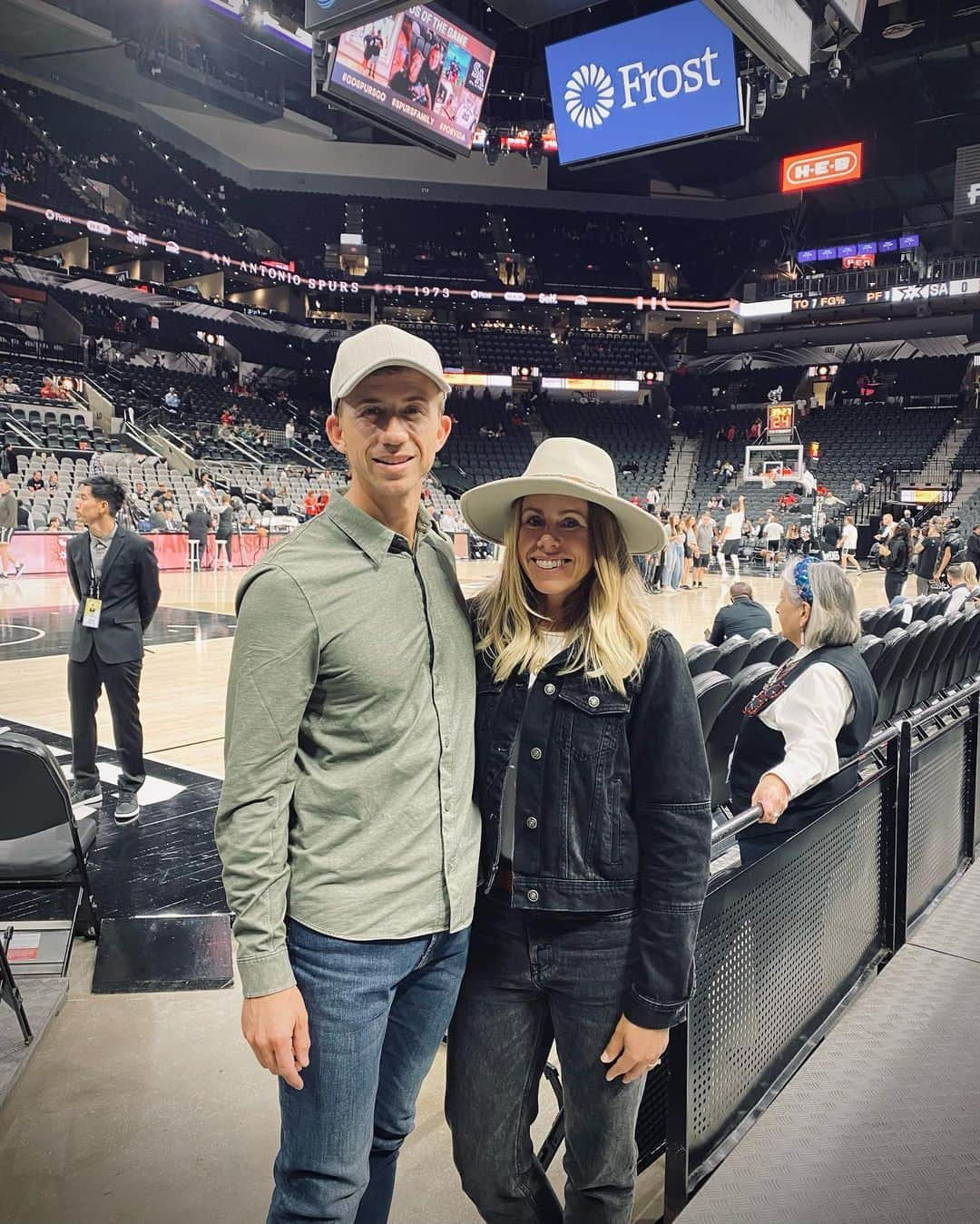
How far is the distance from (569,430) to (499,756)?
36857 millimetres

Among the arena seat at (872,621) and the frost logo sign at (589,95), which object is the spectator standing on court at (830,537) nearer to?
the frost logo sign at (589,95)

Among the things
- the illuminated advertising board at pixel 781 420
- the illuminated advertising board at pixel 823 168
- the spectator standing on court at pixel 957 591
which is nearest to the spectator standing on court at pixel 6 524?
the spectator standing on court at pixel 957 591

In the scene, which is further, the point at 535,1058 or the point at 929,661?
the point at 929,661

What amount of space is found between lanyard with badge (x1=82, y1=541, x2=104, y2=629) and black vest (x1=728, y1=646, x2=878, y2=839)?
3.13 meters

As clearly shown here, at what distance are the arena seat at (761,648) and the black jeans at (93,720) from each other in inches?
123

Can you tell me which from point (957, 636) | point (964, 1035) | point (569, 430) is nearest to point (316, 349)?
point (569, 430)

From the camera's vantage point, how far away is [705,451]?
119 feet

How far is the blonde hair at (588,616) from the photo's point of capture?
138 cm

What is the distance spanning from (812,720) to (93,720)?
138 inches

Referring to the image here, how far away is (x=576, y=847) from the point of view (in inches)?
54.4

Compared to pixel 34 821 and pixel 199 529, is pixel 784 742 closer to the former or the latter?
pixel 34 821

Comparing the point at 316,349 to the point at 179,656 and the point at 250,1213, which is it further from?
the point at 250,1213

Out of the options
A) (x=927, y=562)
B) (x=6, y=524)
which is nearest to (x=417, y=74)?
(x=6, y=524)

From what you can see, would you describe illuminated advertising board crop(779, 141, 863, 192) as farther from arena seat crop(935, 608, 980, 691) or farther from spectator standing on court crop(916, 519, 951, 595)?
arena seat crop(935, 608, 980, 691)
